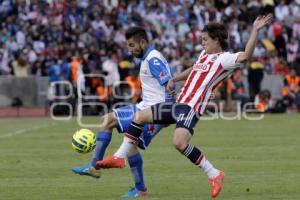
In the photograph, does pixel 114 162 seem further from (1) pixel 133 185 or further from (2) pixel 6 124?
Result: (2) pixel 6 124

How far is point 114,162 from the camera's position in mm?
11602

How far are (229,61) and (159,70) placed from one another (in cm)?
102

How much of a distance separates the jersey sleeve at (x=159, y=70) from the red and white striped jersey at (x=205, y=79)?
50 cm

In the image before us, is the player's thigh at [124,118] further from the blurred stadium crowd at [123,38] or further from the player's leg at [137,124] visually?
the blurred stadium crowd at [123,38]

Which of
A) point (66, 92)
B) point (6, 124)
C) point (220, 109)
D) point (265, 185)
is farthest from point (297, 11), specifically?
point (265, 185)

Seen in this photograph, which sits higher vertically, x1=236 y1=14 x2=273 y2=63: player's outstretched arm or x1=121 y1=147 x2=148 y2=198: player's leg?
x1=236 y1=14 x2=273 y2=63: player's outstretched arm

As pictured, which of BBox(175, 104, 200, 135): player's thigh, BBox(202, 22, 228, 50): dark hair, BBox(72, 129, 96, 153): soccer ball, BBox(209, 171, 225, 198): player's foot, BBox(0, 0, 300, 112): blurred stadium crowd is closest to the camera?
BBox(209, 171, 225, 198): player's foot

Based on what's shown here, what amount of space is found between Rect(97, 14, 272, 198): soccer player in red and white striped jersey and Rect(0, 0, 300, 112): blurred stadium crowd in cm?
1998

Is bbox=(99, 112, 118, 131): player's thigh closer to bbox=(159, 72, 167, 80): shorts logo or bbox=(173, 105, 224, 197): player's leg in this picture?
bbox=(159, 72, 167, 80): shorts logo

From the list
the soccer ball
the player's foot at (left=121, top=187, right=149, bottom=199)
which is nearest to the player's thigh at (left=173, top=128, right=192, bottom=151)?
the player's foot at (left=121, top=187, right=149, bottom=199)

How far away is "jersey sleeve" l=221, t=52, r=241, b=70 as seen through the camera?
38.0 feet

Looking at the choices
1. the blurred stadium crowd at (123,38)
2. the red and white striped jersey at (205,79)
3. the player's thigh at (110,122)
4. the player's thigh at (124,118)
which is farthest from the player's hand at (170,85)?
the blurred stadium crowd at (123,38)

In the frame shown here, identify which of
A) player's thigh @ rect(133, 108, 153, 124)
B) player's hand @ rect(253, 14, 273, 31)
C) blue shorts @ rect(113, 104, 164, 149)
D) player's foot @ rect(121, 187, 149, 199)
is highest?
player's hand @ rect(253, 14, 273, 31)

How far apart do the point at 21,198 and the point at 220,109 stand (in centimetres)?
2074
